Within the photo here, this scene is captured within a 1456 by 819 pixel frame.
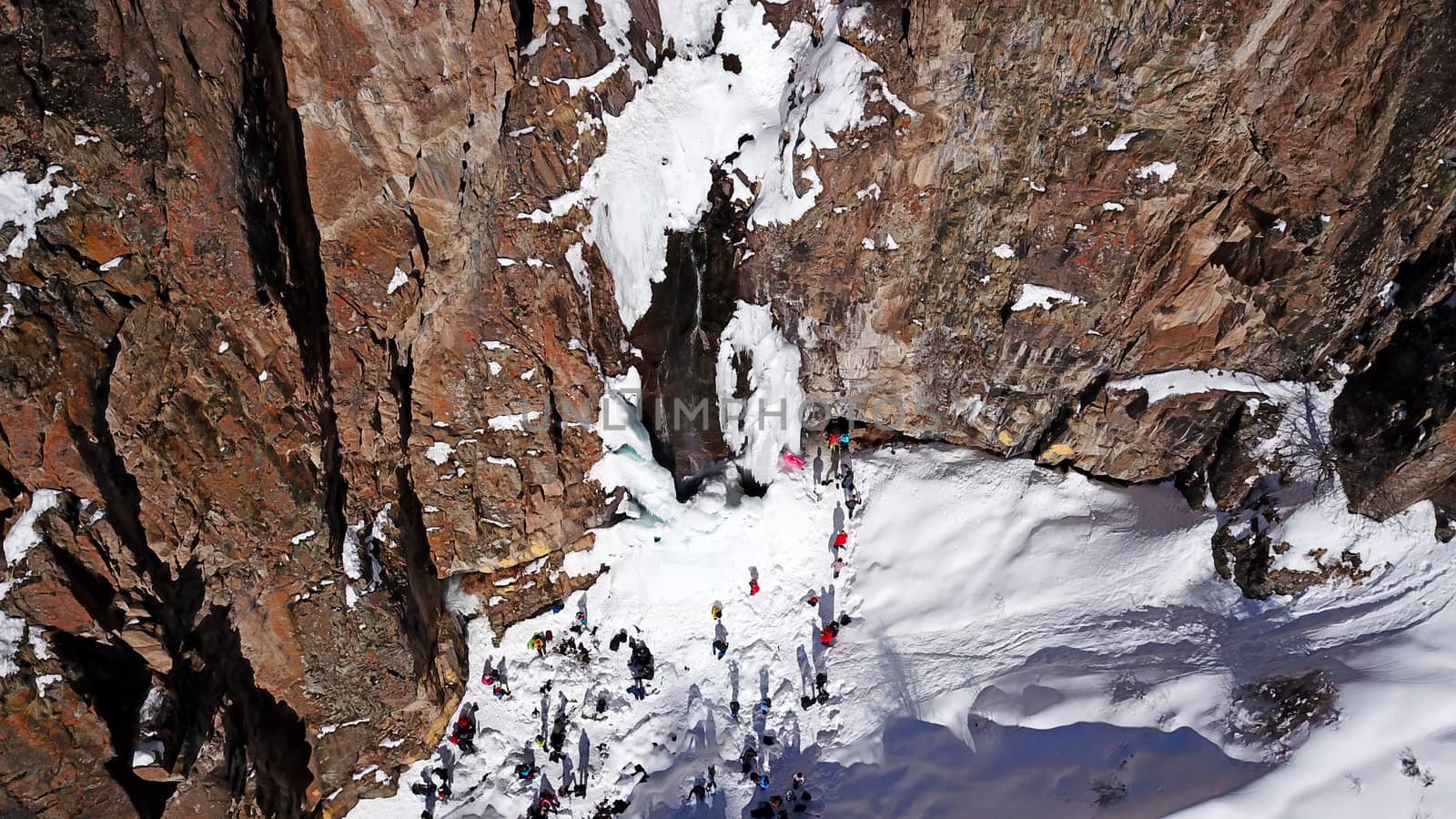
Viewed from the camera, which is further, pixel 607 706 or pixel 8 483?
pixel 607 706

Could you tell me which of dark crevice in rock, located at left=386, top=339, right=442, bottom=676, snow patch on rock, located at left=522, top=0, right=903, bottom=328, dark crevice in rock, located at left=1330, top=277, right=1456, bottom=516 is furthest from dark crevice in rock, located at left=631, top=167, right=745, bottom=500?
dark crevice in rock, located at left=1330, top=277, right=1456, bottom=516

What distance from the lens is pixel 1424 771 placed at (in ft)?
29.7

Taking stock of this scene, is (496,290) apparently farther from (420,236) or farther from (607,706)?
(607,706)

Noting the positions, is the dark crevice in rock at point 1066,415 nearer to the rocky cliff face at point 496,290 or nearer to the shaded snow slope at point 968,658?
the rocky cliff face at point 496,290

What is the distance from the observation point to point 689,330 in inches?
567

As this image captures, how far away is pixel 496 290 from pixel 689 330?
410 centimetres

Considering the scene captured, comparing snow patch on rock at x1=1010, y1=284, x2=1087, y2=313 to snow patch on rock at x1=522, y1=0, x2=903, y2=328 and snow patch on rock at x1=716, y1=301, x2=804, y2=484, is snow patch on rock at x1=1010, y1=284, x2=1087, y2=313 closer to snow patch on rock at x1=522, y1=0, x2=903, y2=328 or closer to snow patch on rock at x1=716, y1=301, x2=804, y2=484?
snow patch on rock at x1=522, y1=0, x2=903, y2=328

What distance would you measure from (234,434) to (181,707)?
13.6ft

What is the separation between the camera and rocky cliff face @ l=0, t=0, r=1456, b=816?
341 inches

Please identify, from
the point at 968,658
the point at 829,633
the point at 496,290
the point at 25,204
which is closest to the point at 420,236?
the point at 496,290

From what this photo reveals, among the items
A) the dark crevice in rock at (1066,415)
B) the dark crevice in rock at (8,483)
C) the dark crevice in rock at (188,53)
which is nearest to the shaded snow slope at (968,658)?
the dark crevice in rock at (1066,415)

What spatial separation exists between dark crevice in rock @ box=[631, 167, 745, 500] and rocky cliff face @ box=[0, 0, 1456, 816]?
8 cm

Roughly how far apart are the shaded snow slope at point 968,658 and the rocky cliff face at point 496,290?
1256 mm

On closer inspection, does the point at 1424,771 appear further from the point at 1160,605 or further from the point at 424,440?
the point at 424,440
